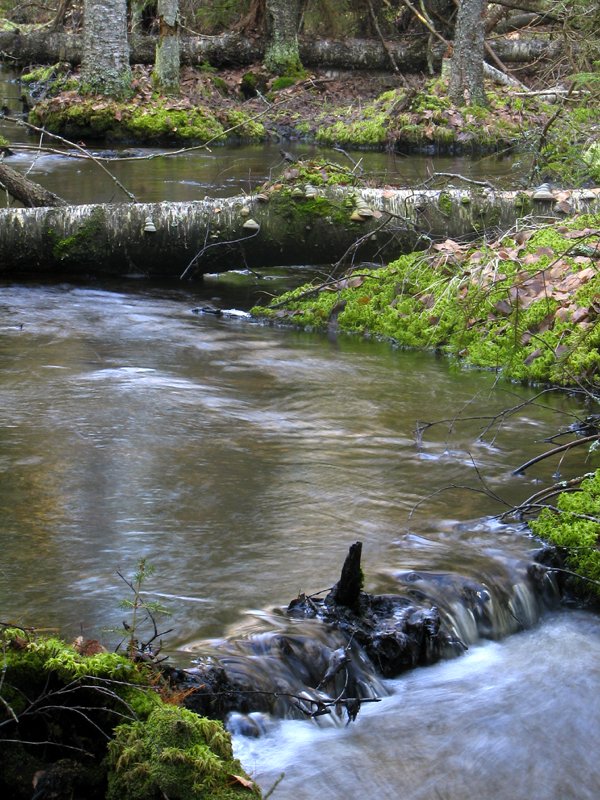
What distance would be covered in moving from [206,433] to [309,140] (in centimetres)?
1551

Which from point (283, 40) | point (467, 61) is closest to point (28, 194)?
point (467, 61)

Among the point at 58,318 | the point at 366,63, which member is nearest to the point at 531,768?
the point at 58,318

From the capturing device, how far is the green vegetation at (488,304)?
7.27 m

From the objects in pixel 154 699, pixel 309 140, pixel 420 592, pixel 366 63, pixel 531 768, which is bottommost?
pixel 531 768

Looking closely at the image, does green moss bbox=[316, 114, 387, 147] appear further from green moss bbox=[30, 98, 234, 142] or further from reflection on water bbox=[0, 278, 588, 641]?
reflection on water bbox=[0, 278, 588, 641]

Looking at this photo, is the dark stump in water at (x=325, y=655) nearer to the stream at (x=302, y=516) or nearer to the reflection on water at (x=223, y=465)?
the stream at (x=302, y=516)

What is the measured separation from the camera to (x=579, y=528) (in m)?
4.62

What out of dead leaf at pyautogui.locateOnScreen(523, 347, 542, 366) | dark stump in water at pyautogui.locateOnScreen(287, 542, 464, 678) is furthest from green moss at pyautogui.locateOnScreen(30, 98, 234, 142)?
dark stump in water at pyautogui.locateOnScreen(287, 542, 464, 678)

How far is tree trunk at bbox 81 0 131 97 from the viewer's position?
20.1 m

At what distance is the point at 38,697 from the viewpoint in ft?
9.11

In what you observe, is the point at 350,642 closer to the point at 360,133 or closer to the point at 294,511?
the point at 294,511

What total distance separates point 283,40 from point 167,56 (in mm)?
3487

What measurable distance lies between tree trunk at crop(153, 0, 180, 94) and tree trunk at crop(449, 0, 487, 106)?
6004mm

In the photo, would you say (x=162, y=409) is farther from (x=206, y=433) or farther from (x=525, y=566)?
(x=525, y=566)
